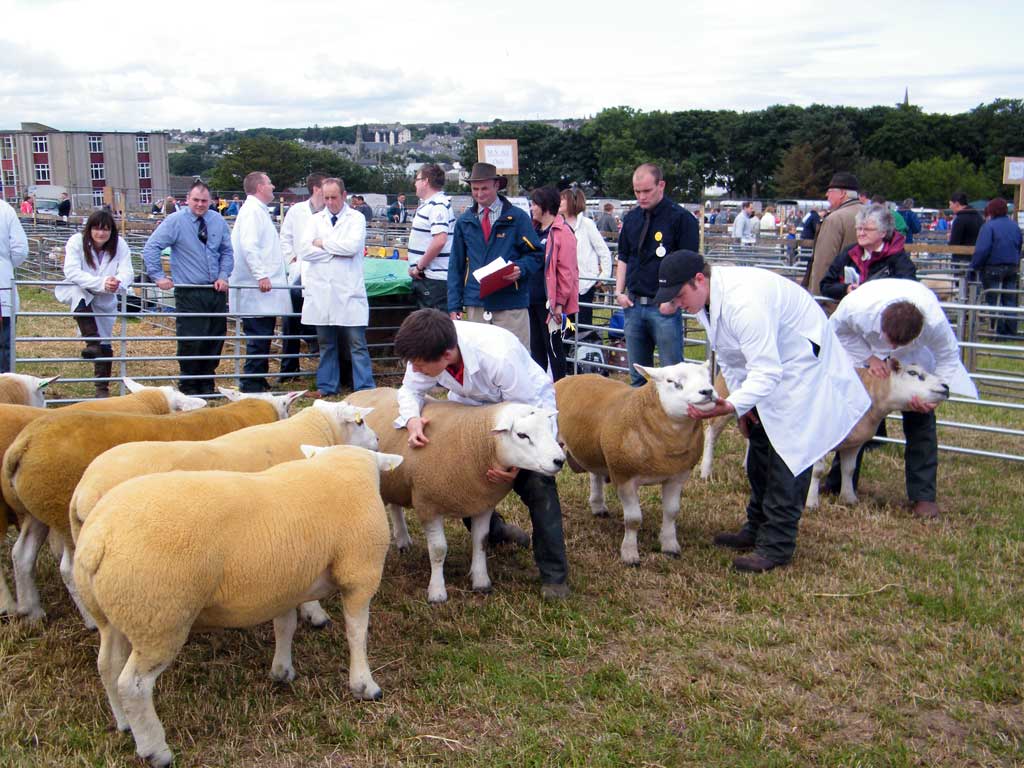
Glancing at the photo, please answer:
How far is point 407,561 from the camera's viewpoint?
5262mm

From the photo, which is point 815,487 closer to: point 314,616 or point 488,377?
point 488,377

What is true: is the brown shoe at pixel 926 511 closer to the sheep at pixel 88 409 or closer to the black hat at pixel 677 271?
the black hat at pixel 677 271

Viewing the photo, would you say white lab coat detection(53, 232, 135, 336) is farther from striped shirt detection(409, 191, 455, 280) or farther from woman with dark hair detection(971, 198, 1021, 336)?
woman with dark hair detection(971, 198, 1021, 336)

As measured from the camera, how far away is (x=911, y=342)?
5762 millimetres

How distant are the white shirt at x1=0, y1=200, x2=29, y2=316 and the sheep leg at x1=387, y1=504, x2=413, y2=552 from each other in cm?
395

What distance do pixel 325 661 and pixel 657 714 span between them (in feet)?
4.65

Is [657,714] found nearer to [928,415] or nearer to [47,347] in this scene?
[928,415]

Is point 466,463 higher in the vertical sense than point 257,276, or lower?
lower

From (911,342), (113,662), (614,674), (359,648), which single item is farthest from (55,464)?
(911,342)

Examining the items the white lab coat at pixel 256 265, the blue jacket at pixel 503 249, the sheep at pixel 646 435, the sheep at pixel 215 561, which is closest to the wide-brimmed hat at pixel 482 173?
the blue jacket at pixel 503 249

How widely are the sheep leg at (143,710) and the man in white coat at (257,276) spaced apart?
5.87 meters

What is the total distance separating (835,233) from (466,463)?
14.5ft

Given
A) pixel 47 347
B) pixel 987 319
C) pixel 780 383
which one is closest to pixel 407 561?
pixel 780 383

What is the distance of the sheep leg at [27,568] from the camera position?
4.25 meters
